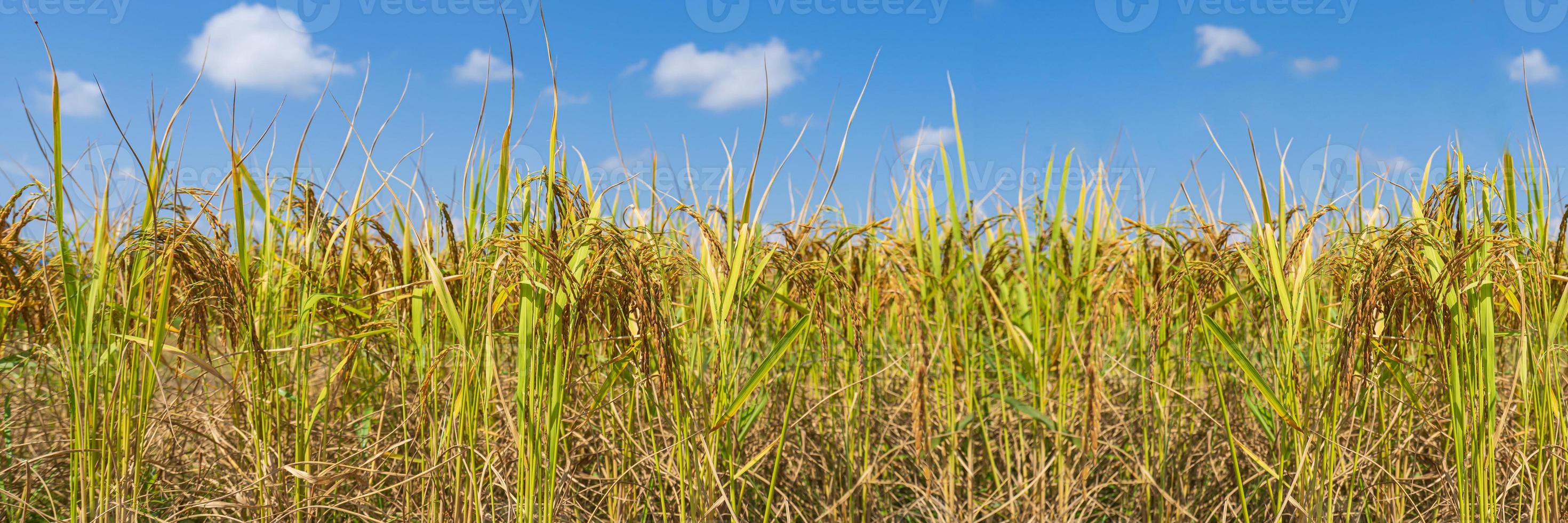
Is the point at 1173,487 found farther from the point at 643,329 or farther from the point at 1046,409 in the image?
the point at 643,329

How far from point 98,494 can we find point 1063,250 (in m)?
2.39

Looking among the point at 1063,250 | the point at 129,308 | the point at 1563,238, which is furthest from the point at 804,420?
the point at 1563,238

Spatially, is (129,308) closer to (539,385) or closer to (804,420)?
(539,385)

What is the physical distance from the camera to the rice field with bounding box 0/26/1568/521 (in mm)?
1621

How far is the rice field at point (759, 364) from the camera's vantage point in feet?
5.32

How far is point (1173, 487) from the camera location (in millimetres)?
2523

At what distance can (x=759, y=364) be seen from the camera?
2.08 meters

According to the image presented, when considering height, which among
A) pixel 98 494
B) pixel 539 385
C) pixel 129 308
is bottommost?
pixel 98 494

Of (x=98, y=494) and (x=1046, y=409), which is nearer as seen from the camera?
(x=98, y=494)

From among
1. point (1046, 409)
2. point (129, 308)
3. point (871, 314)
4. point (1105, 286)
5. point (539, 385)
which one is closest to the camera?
point (539, 385)

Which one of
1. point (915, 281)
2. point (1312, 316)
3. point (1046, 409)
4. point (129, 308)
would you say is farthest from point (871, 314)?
point (129, 308)

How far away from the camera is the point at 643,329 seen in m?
1.52

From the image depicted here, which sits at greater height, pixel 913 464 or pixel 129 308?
pixel 129 308

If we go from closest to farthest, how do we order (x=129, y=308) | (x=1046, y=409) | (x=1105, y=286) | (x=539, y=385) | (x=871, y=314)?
(x=539, y=385), (x=129, y=308), (x=871, y=314), (x=1046, y=409), (x=1105, y=286)
